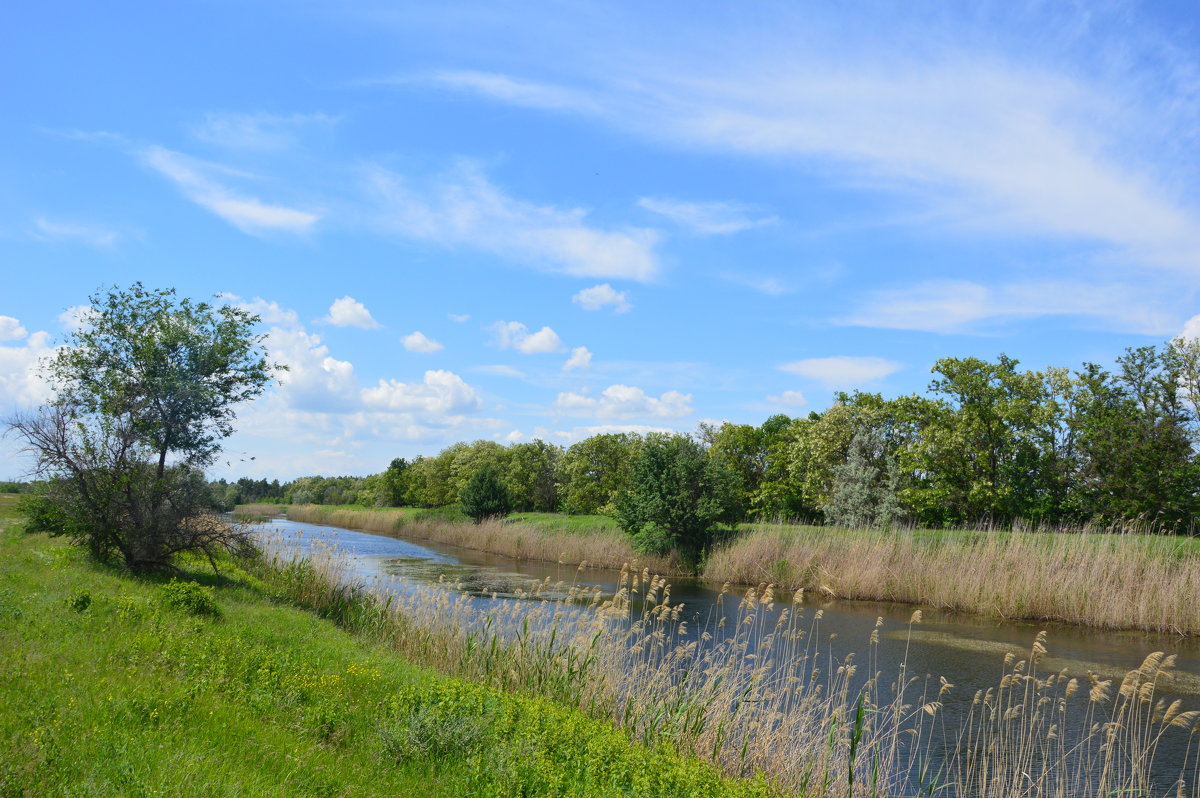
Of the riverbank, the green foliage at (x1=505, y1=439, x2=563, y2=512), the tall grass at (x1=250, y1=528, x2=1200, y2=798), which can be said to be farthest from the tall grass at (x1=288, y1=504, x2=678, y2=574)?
the tall grass at (x1=250, y1=528, x2=1200, y2=798)

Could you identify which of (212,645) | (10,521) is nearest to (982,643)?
(212,645)

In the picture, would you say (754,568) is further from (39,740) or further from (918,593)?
(39,740)

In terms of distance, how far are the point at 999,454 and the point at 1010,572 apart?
14017 millimetres

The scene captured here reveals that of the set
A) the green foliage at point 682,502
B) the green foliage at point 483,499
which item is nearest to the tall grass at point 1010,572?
the green foliage at point 682,502

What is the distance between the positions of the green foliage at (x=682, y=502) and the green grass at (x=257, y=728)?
22518 mm

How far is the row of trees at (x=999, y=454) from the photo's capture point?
28750mm

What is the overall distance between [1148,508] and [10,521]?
40.3 metres

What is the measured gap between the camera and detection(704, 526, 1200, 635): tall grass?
1864cm

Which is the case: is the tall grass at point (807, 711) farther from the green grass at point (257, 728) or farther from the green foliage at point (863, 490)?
the green foliage at point (863, 490)

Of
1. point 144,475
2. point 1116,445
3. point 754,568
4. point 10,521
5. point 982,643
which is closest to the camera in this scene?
point 144,475

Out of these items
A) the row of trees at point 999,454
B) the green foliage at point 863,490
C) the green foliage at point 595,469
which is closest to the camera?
the row of trees at point 999,454

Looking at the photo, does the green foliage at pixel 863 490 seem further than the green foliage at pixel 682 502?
Yes

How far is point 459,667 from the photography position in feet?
36.7

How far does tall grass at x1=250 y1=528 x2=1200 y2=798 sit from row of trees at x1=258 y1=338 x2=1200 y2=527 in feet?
59.5
